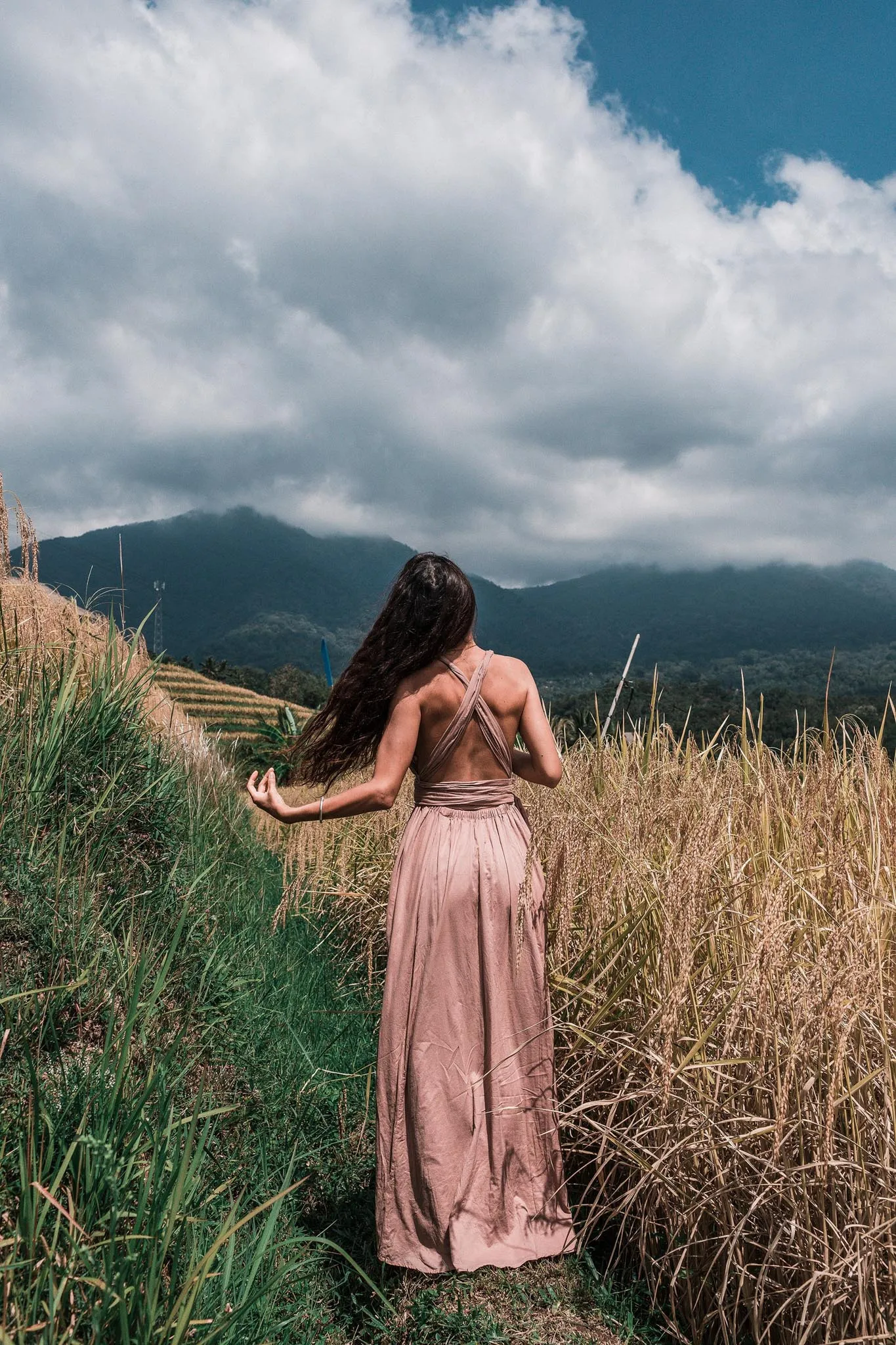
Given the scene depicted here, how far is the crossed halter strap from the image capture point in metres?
2.63

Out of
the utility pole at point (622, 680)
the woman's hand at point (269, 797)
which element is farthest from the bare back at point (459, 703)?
the utility pole at point (622, 680)

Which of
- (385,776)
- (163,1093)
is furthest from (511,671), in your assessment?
(163,1093)

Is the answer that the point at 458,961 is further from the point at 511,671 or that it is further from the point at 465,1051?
the point at 511,671

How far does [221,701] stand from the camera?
3928 centimetres

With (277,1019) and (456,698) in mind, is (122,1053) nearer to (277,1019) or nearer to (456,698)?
(456,698)

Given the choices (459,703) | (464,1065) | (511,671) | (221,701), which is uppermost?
(511,671)

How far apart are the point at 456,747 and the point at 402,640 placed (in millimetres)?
386

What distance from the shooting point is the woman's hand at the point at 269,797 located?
2.66m

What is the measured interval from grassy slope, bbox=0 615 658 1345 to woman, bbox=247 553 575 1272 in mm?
206

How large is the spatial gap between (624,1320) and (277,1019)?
1905mm

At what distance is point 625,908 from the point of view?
127 inches

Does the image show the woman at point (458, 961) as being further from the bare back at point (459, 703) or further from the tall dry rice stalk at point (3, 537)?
the tall dry rice stalk at point (3, 537)

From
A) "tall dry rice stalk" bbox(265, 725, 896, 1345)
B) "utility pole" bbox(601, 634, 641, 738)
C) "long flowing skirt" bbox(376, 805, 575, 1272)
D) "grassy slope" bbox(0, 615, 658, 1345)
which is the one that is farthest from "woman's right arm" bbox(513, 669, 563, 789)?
"utility pole" bbox(601, 634, 641, 738)

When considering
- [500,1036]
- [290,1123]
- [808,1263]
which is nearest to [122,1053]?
[500,1036]
